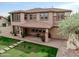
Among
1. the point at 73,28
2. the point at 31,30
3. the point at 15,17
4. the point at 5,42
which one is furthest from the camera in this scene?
the point at 15,17

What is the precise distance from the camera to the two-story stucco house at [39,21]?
610 inches

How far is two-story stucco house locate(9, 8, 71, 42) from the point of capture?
610 inches

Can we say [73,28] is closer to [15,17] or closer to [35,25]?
[35,25]

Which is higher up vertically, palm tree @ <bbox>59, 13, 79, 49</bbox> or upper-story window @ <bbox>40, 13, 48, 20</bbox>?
upper-story window @ <bbox>40, 13, 48, 20</bbox>

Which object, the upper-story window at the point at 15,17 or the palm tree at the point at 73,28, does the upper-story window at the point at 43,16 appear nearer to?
the upper-story window at the point at 15,17

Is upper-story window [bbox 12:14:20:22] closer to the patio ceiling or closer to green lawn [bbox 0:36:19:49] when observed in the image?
the patio ceiling

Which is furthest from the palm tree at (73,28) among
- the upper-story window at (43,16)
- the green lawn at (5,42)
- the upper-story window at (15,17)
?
the upper-story window at (15,17)

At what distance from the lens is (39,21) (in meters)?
→ 16.7

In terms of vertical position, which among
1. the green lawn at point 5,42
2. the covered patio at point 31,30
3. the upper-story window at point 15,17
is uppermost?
the upper-story window at point 15,17

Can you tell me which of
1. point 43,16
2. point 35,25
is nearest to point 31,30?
point 35,25

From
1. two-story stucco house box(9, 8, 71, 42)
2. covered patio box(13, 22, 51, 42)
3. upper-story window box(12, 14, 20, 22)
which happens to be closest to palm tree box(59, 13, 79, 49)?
two-story stucco house box(9, 8, 71, 42)

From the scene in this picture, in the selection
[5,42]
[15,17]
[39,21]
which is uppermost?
[15,17]

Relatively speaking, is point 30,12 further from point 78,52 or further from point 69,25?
point 78,52

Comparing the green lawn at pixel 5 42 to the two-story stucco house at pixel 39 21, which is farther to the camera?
the two-story stucco house at pixel 39 21
